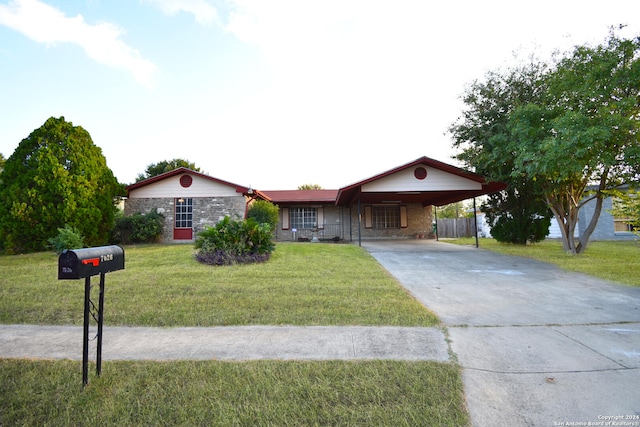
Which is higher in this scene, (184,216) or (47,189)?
(47,189)

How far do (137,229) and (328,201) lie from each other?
1066 centimetres

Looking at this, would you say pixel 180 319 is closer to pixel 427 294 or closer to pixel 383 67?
pixel 427 294

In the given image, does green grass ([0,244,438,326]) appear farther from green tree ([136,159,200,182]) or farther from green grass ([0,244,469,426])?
green tree ([136,159,200,182])

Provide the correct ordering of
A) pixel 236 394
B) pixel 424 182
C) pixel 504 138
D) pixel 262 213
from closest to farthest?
pixel 236 394
pixel 504 138
pixel 424 182
pixel 262 213

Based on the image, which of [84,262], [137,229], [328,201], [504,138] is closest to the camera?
[84,262]

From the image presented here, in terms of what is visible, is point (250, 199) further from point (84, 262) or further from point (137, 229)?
point (84, 262)

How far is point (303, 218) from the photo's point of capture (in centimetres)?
2017

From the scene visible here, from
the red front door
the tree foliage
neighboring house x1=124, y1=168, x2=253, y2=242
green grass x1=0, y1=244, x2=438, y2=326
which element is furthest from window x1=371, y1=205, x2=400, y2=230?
green grass x1=0, y1=244, x2=438, y2=326

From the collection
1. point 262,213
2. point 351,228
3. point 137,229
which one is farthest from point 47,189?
point 351,228

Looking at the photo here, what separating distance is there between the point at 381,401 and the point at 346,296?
10.1 feet

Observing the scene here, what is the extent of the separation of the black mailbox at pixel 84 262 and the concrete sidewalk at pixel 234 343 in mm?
1151

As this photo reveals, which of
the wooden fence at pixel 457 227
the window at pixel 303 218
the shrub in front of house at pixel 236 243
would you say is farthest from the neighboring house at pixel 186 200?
the wooden fence at pixel 457 227

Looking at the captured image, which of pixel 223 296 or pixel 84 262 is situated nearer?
pixel 84 262

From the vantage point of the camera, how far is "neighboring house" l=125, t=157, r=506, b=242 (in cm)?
1373
